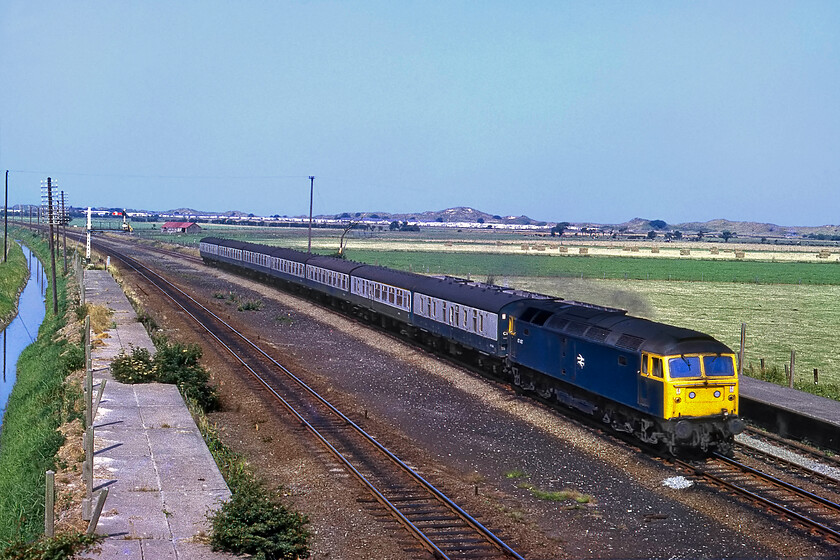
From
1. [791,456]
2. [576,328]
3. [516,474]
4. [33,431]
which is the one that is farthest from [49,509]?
[791,456]

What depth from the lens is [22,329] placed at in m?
54.8

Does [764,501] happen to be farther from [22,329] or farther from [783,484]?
[22,329]

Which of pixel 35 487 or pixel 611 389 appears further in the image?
pixel 611 389

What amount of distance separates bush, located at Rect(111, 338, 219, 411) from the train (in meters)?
9.33

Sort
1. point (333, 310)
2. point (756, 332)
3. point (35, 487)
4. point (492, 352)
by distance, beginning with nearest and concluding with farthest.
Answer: point (35, 487), point (492, 352), point (756, 332), point (333, 310)

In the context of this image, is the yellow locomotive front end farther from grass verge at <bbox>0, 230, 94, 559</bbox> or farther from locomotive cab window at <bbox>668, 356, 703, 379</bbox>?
grass verge at <bbox>0, 230, 94, 559</bbox>

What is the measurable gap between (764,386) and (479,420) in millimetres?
9464

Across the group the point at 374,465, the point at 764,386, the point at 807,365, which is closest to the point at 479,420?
the point at 374,465

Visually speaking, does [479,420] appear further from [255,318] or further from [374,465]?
[255,318]

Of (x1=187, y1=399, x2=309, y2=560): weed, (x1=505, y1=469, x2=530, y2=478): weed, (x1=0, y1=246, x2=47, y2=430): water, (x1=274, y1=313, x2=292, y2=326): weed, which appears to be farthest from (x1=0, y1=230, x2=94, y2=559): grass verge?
(x1=274, y1=313, x2=292, y2=326): weed

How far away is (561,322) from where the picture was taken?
24312mm

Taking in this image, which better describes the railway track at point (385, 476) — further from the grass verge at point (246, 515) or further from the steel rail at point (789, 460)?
the steel rail at point (789, 460)

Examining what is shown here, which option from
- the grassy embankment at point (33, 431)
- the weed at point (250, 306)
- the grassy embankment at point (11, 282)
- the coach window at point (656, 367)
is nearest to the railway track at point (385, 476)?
the coach window at point (656, 367)

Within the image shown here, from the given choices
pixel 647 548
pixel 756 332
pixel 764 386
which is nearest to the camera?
pixel 647 548
